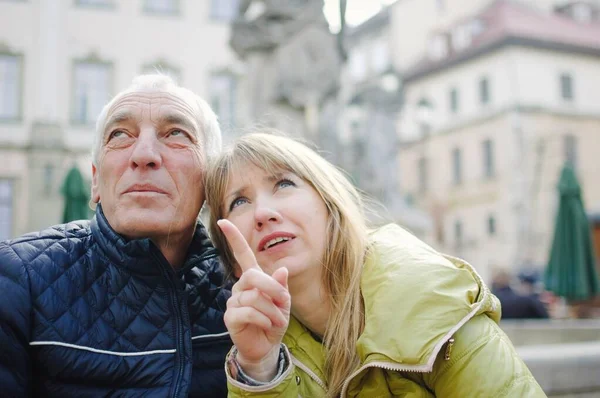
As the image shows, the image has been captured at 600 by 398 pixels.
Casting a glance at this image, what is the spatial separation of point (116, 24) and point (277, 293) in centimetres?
2634

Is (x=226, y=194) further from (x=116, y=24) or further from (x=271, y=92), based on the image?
(x=116, y=24)

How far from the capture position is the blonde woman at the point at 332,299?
1812 mm

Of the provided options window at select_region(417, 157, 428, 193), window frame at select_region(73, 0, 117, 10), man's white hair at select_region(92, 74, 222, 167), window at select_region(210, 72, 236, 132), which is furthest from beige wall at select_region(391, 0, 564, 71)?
man's white hair at select_region(92, 74, 222, 167)

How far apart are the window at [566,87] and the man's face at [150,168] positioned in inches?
1586

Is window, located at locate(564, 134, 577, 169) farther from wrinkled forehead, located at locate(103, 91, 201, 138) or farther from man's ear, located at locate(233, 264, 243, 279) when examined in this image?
wrinkled forehead, located at locate(103, 91, 201, 138)

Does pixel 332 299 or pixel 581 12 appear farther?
pixel 581 12

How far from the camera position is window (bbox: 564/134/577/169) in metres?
38.7

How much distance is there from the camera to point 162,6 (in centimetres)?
2653

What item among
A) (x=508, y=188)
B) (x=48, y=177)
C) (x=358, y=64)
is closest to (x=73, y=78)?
(x=48, y=177)

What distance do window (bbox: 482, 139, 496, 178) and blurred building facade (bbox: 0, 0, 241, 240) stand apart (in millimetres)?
17931

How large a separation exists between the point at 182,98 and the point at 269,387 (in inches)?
42.3

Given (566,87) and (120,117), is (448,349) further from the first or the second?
(566,87)

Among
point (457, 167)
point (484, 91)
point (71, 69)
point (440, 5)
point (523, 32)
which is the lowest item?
point (457, 167)

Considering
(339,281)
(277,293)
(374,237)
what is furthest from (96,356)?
(374,237)
